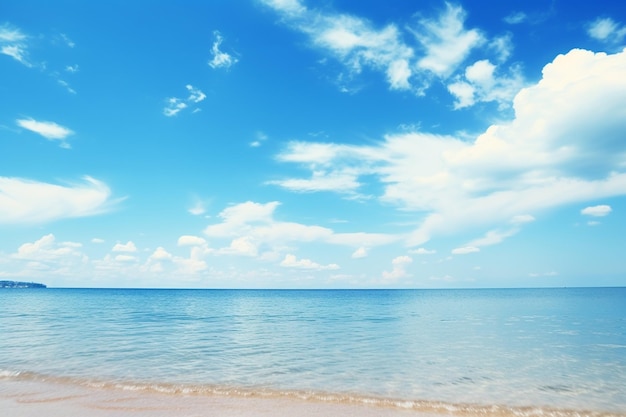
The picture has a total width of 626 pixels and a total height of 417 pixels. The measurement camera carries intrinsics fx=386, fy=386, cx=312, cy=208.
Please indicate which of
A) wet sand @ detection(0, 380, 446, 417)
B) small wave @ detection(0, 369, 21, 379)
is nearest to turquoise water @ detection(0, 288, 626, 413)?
small wave @ detection(0, 369, 21, 379)

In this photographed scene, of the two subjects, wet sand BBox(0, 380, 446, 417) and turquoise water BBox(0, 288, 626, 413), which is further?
turquoise water BBox(0, 288, 626, 413)

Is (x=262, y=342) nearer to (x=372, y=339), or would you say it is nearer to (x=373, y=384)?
(x=372, y=339)

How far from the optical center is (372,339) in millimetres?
26438

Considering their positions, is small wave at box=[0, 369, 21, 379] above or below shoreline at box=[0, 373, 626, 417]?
above

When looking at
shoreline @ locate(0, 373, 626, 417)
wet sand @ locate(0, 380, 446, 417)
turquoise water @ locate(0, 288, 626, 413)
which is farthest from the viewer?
turquoise water @ locate(0, 288, 626, 413)

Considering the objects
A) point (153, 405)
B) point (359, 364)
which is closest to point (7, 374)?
point (153, 405)

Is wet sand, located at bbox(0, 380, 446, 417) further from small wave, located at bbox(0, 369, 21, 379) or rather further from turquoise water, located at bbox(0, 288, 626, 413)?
small wave, located at bbox(0, 369, 21, 379)

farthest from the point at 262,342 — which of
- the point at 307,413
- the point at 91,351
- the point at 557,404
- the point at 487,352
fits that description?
the point at 557,404

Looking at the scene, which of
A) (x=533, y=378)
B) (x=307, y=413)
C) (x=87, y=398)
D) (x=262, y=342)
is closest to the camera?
(x=307, y=413)

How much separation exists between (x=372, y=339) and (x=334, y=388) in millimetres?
13269

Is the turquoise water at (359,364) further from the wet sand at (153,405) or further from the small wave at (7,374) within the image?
the wet sand at (153,405)

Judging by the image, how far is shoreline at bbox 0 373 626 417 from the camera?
35.0 ft

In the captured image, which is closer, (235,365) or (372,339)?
(235,365)

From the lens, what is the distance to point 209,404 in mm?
11445
